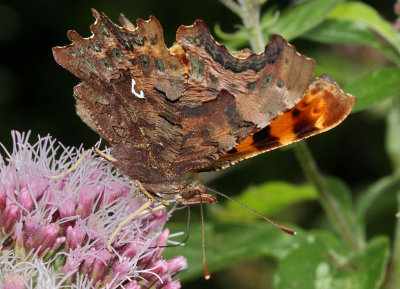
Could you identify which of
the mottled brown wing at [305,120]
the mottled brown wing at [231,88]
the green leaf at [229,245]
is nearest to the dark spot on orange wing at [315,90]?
the mottled brown wing at [305,120]

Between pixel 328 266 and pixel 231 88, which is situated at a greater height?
pixel 231 88

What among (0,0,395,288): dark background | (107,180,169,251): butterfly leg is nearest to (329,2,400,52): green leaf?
(107,180,169,251): butterfly leg

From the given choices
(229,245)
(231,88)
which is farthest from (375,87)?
(229,245)

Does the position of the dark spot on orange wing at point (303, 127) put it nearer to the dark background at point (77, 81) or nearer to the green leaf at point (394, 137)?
the green leaf at point (394, 137)

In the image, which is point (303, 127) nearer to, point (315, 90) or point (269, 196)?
point (315, 90)

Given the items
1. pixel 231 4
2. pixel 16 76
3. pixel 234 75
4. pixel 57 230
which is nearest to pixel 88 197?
pixel 57 230

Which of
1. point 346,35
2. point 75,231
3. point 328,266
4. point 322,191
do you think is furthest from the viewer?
point 346,35

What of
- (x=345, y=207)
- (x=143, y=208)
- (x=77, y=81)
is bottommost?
(x=143, y=208)

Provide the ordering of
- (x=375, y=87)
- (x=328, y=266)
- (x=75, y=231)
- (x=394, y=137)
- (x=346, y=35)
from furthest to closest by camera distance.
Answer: (x=394, y=137) < (x=346, y=35) < (x=328, y=266) < (x=375, y=87) < (x=75, y=231)
